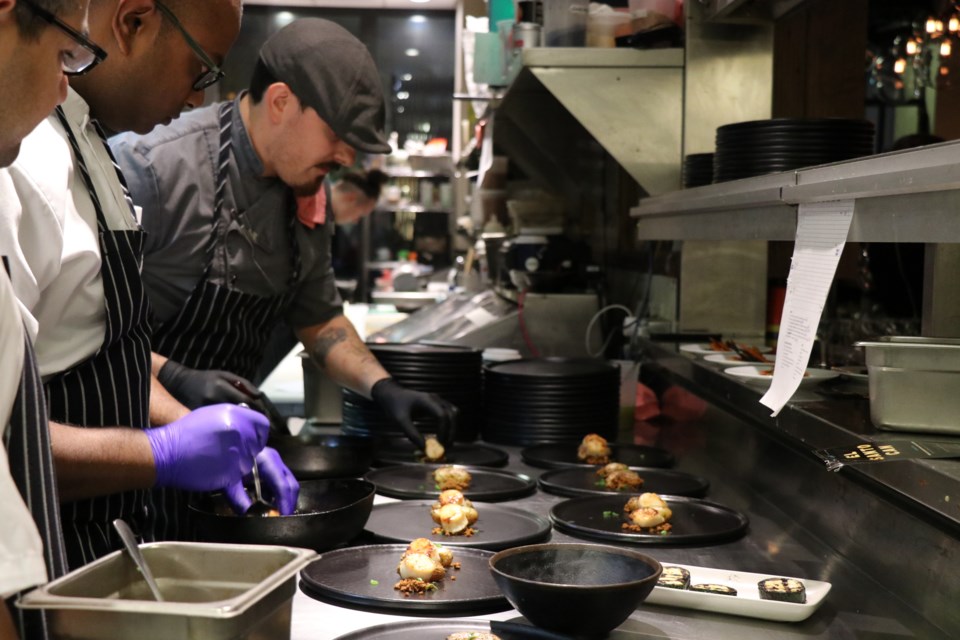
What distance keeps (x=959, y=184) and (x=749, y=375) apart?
4.17 ft

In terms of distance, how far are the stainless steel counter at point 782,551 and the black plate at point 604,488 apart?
0.16 feet

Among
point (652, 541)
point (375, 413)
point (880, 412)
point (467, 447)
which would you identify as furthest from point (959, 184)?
point (375, 413)

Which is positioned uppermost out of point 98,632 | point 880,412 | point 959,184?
point 959,184

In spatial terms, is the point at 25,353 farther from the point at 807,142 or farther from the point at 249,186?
the point at 249,186

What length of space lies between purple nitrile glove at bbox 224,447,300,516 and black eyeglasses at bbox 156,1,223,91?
692mm

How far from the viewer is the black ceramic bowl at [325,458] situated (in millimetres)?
2408

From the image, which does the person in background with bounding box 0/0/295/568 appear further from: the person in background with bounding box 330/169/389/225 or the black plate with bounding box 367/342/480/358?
the person in background with bounding box 330/169/389/225

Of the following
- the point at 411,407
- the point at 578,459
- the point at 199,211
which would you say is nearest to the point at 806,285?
the point at 578,459

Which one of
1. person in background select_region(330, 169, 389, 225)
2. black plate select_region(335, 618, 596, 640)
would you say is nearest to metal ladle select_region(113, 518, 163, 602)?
black plate select_region(335, 618, 596, 640)

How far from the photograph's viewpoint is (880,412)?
64.1 inches

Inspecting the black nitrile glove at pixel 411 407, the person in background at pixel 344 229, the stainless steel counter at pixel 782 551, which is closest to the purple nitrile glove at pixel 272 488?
the stainless steel counter at pixel 782 551

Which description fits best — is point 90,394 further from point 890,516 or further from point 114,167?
point 890,516

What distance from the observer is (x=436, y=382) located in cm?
293

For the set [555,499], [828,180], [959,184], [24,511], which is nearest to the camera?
[24,511]
